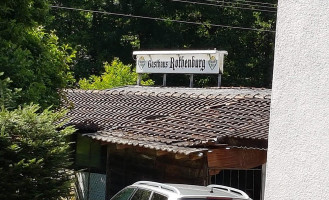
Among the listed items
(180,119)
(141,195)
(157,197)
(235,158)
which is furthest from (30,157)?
(180,119)

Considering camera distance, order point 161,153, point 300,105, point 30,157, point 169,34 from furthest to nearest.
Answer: point 169,34 < point 161,153 < point 30,157 < point 300,105

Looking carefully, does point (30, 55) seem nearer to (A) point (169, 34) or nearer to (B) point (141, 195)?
(B) point (141, 195)

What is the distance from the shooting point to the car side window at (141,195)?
10517mm

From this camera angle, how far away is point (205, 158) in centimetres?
1416

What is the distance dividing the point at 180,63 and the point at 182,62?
9 centimetres

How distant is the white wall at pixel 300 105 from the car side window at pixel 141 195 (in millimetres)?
3839

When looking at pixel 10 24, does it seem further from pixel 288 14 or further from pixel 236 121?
pixel 288 14

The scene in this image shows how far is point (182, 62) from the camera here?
23406mm

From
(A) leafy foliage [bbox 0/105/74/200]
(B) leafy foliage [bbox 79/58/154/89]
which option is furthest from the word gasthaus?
(A) leafy foliage [bbox 0/105/74/200]

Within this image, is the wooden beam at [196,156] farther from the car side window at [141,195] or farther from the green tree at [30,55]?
the green tree at [30,55]

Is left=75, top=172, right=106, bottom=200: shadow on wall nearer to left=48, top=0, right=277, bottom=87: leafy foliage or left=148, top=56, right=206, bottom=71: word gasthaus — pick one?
left=148, top=56, right=206, bottom=71: word gasthaus

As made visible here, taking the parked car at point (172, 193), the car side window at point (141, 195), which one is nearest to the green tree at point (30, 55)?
the parked car at point (172, 193)

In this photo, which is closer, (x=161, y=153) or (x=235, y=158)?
(x=235, y=158)

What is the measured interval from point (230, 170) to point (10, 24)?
18.9ft
